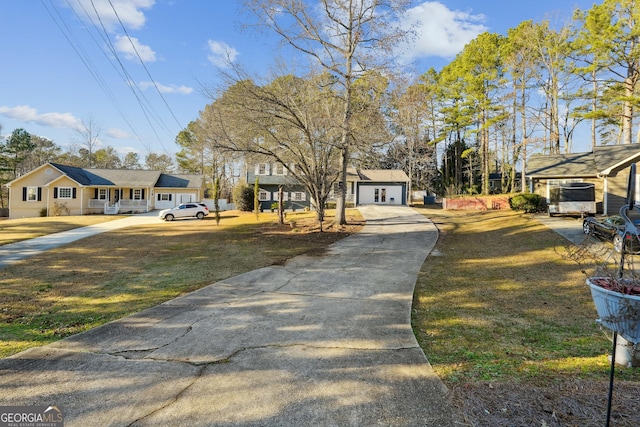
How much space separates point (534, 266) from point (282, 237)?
929 centimetres

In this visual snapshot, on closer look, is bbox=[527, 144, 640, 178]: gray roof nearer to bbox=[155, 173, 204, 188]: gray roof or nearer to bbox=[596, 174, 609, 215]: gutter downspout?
bbox=[596, 174, 609, 215]: gutter downspout

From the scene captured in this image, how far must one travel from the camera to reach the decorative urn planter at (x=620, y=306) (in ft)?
7.45

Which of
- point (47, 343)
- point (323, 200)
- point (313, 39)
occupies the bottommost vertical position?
point (47, 343)

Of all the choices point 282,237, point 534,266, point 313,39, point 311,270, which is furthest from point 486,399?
point 313,39

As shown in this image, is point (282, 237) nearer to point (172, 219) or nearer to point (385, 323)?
point (385, 323)

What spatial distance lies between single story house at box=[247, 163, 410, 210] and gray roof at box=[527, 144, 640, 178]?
486 inches

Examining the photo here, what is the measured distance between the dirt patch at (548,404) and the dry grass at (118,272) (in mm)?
5323

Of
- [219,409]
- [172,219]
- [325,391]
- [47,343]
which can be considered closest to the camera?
[219,409]

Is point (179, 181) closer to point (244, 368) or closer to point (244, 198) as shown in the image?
point (244, 198)

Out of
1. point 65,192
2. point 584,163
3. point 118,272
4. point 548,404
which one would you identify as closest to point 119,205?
point 65,192

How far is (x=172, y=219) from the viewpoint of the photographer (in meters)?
22.9

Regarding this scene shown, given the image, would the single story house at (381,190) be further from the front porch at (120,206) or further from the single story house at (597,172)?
the front porch at (120,206)

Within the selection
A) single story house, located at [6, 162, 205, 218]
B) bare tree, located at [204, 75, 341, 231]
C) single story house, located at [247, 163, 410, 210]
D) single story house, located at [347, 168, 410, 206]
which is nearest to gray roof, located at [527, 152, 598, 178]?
single story house, located at [347, 168, 410, 206]

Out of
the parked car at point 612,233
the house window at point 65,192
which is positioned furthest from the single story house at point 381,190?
the house window at point 65,192
